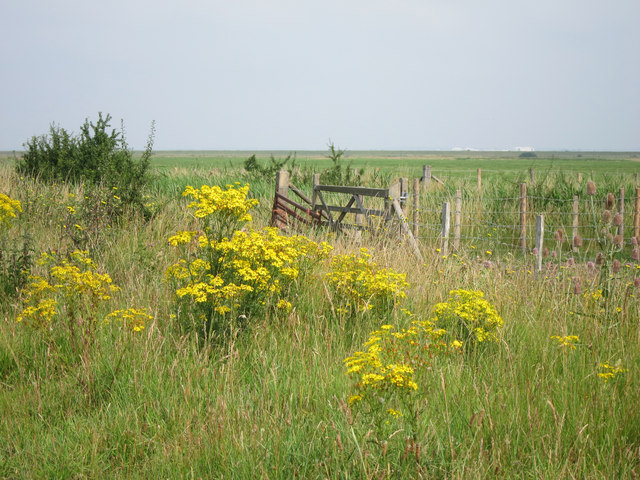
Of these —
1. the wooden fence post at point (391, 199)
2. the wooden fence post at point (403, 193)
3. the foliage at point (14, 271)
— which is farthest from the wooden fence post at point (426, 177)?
the foliage at point (14, 271)

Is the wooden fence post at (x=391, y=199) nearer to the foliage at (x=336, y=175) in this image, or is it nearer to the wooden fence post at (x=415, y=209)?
the wooden fence post at (x=415, y=209)

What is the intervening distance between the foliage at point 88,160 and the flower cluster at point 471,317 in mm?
6588

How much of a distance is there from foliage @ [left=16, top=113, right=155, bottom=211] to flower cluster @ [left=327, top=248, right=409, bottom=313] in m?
5.66

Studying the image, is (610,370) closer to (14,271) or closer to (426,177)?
(14,271)

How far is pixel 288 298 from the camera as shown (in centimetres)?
454

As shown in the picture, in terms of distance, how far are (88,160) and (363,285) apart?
10.4m

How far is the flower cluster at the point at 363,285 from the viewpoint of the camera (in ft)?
13.8

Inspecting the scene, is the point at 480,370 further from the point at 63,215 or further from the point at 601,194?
the point at 601,194

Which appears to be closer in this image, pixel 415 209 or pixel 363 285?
pixel 363 285

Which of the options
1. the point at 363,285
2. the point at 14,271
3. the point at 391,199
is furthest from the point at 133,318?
the point at 391,199

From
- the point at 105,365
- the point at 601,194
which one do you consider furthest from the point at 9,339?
the point at 601,194

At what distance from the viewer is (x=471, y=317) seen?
3711mm

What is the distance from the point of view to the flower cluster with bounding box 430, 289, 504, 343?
3.70 meters

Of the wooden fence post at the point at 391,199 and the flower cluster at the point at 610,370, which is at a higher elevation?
the wooden fence post at the point at 391,199
